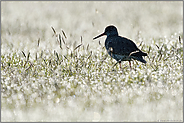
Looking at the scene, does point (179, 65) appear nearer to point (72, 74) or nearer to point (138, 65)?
point (138, 65)

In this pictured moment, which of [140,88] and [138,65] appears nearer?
[140,88]

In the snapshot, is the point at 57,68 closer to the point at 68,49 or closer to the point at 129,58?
the point at 68,49

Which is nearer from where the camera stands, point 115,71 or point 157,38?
point 115,71

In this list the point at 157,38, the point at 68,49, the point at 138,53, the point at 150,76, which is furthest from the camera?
the point at 157,38

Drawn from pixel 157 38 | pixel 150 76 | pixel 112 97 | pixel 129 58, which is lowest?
pixel 112 97

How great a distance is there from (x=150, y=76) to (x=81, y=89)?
1.43 m

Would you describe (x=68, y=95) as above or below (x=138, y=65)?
below

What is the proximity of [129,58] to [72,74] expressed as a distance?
136cm

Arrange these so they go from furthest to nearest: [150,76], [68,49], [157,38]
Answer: [157,38] < [68,49] < [150,76]

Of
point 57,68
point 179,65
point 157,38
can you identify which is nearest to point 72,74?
point 57,68

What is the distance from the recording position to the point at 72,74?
18.5ft

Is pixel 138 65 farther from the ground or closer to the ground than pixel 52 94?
farther from the ground

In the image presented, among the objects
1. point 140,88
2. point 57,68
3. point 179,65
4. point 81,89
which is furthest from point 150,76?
point 57,68

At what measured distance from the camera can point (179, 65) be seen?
237 inches
